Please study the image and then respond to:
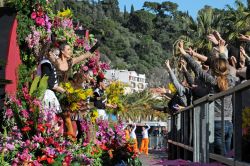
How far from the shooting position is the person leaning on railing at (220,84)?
5739mm

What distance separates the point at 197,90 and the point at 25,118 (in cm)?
261

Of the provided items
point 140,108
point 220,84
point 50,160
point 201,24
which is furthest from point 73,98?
point 140,108

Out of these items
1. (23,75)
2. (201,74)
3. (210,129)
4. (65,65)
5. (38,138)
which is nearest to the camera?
(210,129)

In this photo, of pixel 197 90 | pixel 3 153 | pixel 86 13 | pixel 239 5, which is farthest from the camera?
pixel 86 13

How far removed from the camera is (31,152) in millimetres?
7516

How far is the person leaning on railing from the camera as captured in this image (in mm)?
5739

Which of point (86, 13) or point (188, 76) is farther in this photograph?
point (86, 13)

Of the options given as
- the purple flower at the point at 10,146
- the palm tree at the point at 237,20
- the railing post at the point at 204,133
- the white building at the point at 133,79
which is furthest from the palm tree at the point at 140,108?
the railing post at the point at 204,133

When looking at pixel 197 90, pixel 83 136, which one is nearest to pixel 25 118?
pixel 83 136

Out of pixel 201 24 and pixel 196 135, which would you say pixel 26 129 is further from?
pixel 201 24

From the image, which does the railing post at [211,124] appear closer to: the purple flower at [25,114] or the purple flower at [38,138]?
the purple flower at [38,138]

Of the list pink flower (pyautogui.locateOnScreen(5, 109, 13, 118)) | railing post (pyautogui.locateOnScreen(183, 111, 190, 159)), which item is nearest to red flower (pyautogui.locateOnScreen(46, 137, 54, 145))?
pink flower (pyautogui.locateOnScreen(5, 109, 13, 118))

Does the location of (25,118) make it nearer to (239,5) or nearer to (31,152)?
(31,152)

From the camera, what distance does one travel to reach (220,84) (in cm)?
751
